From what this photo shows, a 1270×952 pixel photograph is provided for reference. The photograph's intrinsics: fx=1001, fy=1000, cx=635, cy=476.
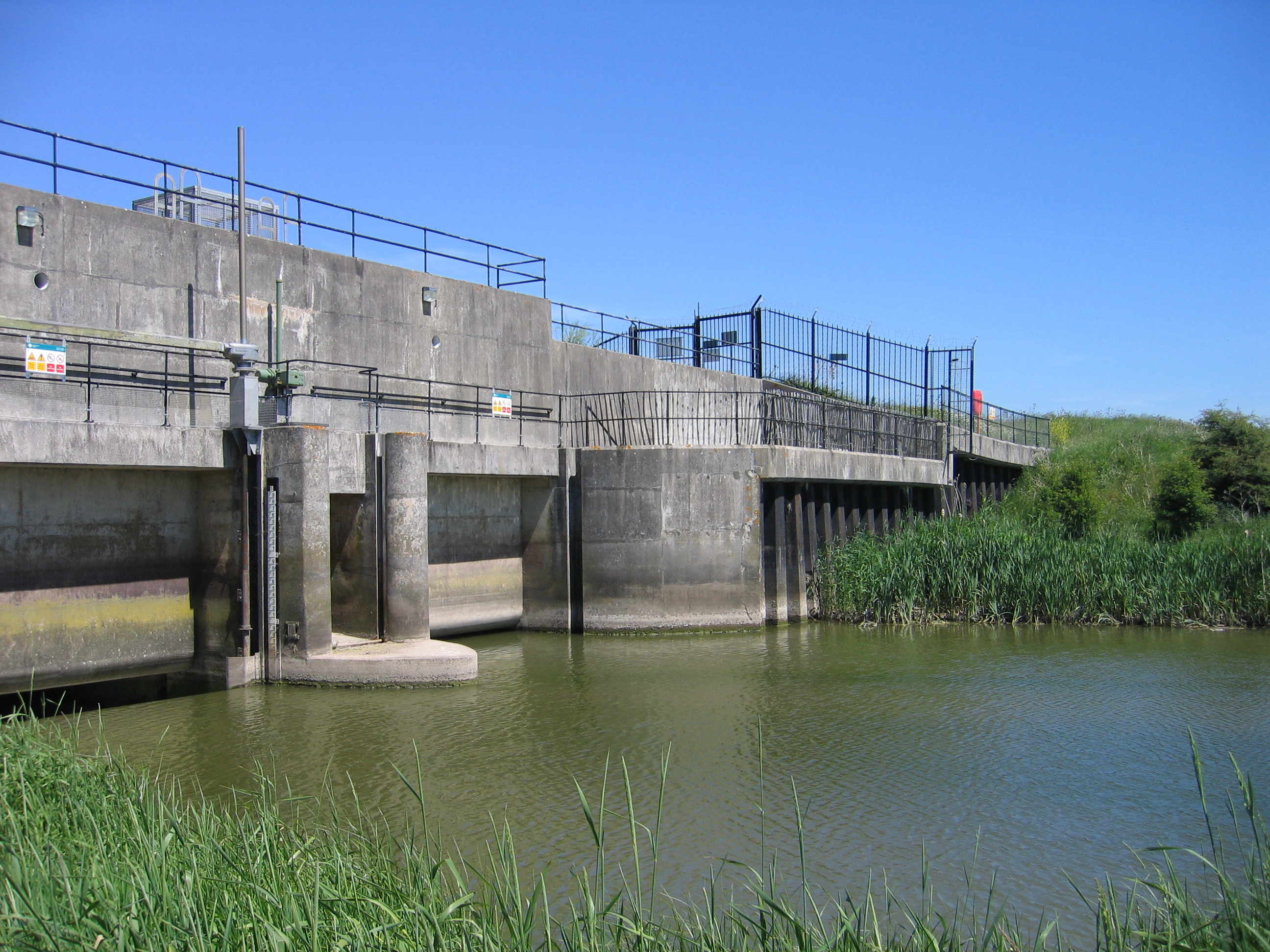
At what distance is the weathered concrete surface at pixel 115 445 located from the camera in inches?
443

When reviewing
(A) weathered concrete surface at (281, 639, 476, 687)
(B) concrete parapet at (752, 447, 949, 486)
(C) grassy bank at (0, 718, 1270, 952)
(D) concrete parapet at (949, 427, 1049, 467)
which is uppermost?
(D) concrete parapet at (949, 427, 1049, 467)

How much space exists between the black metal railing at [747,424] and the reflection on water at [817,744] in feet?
17.0

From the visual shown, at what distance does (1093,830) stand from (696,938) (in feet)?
14.5

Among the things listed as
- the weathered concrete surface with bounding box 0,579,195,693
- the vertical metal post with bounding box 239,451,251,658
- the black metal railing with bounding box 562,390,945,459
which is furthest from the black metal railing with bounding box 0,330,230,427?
the black metal railing with bounding box 562,390,945,459

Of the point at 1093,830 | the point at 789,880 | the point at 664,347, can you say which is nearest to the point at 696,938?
the point at 789,880

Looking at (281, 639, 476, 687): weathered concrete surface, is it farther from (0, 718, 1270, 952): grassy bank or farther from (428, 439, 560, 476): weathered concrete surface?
(0, 718, 1270, 952): grassy bank

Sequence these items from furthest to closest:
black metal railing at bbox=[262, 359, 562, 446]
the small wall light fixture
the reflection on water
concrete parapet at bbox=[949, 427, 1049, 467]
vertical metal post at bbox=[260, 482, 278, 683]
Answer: concrete parapet at bbox=[949, 427, 1049, 467] < black metal railing at bbox=[262, 359, 562, 446] < vertical metal post at bbox=[260, 482, 278, 683] < the small wall light fixture < the reflection on water

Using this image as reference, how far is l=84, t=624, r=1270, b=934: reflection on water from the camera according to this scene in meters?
7.72

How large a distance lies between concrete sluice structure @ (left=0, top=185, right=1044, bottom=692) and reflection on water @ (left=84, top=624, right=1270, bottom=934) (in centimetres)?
151

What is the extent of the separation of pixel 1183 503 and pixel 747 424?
11.9m

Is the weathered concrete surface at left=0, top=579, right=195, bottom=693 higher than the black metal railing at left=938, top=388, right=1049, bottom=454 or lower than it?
lower

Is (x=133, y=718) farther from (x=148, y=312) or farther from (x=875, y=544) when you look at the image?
(x=875, y=544)

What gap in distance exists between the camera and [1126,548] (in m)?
20.4

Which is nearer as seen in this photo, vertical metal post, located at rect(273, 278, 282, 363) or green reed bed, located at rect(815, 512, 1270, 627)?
vertical metal post, located at rect(273, 278, 282, 363)
